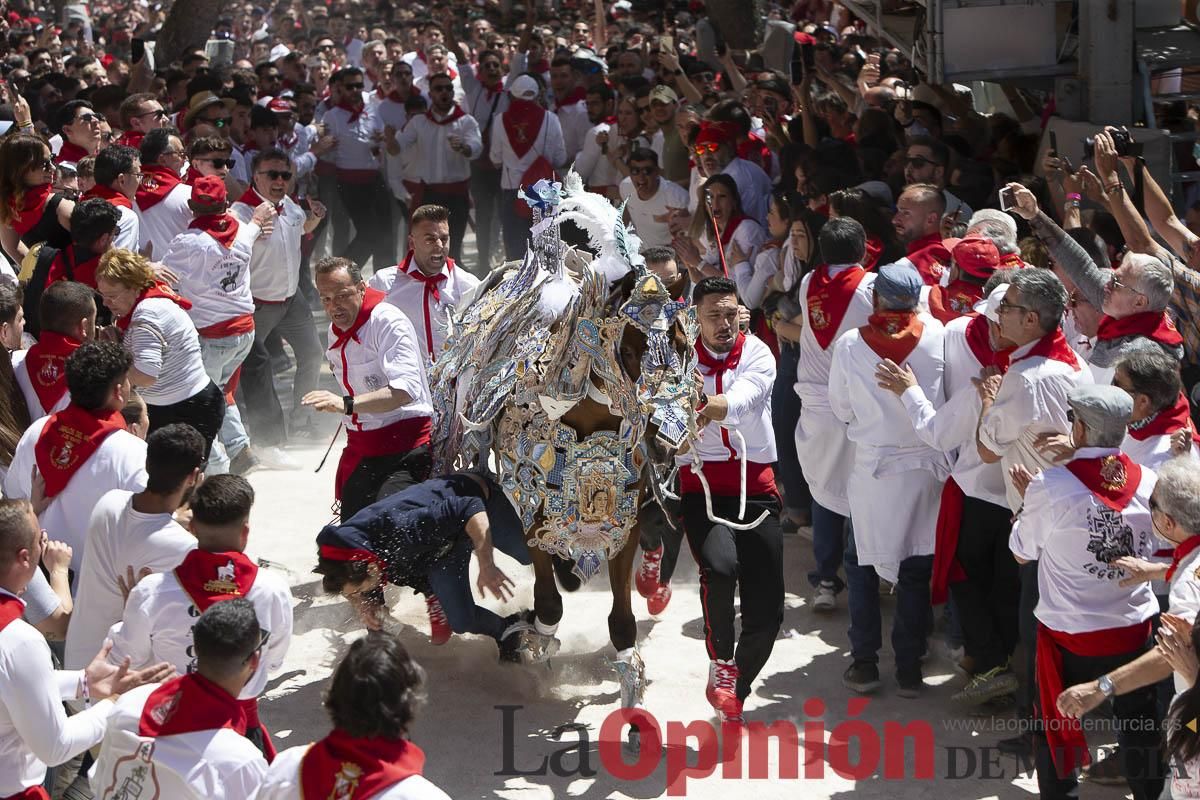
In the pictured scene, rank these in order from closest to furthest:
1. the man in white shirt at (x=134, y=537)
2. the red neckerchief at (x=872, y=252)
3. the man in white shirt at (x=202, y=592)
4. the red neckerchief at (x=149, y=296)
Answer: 1. the man in white shirt at (x=202, y=592)
2. the man in white shirt at (x=134, y=537)
3. the red neckerchief at (x=149, y=296)
4. the red neckerchief at (x=872, y=252)

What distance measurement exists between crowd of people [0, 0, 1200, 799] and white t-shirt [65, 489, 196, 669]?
0.04 feet


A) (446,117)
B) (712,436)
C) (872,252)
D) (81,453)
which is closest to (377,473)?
(712,436)

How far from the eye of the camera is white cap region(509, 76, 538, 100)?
1220cm

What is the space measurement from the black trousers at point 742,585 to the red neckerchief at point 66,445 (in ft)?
7.69

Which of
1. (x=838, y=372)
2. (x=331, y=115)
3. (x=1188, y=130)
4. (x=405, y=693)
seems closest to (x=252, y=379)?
(x=331, y=115)

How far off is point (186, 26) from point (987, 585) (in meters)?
12.1

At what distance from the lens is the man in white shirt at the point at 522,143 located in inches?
482

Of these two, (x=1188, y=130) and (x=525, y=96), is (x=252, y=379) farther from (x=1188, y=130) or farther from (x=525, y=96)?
(x=1188, y=130)

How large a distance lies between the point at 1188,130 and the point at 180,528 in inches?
251

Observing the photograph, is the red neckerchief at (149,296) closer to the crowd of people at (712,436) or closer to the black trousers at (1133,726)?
the crowd of people at (712,436)

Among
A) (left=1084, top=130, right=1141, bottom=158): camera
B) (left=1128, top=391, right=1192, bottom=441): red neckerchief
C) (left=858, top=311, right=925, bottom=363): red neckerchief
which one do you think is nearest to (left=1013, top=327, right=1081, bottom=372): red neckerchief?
(left=1128, top=391, right=1192, bottom=441): red neckerchief

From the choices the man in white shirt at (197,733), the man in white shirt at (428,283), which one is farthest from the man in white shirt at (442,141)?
the man in white shirt at (197,733)

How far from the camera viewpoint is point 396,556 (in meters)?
5.59

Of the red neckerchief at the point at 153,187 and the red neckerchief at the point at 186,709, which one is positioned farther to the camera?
the red neckerchief at the point at 153,187
